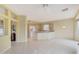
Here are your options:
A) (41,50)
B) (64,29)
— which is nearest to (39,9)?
(41,50)

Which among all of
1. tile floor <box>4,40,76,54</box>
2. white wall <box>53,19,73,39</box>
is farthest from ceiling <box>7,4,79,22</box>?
white wall <box>53,19,73,39</box>

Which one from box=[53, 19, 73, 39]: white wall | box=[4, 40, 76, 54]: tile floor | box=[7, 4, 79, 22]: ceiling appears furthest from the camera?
box=[53, 19, 73, 39]: white wall

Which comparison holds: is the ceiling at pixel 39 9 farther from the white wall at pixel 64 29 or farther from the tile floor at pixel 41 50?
the white wall at pixel 64 29

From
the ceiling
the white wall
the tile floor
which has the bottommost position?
the tile floor

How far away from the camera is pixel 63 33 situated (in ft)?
44.7

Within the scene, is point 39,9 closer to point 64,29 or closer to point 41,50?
point 41,50

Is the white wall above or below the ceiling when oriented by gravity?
below

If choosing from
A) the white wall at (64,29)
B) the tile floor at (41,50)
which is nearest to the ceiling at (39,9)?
the tile floor at (41,50)

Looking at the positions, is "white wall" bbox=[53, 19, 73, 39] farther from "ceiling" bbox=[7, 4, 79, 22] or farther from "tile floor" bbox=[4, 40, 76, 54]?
"tile floor" bbox=[4, 40, 76, 54]

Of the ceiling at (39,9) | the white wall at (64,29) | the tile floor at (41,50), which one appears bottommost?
the tile floor at (41,50)

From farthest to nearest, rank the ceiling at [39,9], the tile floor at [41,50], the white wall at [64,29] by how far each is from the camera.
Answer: the white wall at [64,29]
the tile floor at [41,50]
the ceiling at [39,9]
